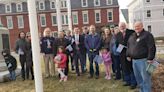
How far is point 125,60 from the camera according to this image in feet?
35.4

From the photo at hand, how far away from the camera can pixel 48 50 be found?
514 inches

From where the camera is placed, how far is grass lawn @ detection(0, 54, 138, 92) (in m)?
11.1

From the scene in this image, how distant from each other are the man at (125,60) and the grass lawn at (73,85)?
263 mm

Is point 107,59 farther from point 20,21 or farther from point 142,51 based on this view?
point 20,21

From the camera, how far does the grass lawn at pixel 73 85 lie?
1107cm

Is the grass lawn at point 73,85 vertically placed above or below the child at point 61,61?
below

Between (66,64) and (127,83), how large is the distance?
2.48 m

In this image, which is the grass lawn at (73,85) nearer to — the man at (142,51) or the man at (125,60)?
the man at (125,60)

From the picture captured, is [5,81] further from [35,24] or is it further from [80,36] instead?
[35,24]

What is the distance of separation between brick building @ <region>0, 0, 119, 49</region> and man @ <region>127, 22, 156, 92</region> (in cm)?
5524

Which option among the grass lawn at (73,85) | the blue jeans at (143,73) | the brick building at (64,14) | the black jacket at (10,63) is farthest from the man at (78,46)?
the brick building at (64,14)

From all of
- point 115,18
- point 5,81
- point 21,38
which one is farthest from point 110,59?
point 115,18

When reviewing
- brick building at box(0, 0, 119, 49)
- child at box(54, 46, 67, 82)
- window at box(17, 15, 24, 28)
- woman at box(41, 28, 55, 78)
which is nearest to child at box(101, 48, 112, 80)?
child at box(54, 46, 67, 82)

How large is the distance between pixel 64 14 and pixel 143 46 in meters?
56.5
